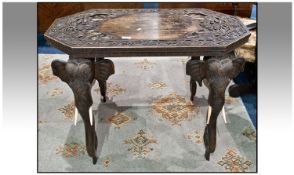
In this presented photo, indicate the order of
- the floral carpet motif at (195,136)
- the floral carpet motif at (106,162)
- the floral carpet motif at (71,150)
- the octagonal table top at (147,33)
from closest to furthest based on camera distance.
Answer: the octagonal table top at (147,33) → the floral carpet motif at (106,162) → the floral carpet motif at (71,150) → the floral carpet motif at (195,136)

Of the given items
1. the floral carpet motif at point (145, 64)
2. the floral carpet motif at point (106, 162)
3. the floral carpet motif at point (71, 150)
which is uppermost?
the floral carpet motif at point (145, 64)

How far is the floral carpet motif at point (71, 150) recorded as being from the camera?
2.25 m

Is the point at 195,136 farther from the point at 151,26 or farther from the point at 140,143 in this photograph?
the point at 151,26

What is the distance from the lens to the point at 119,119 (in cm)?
260

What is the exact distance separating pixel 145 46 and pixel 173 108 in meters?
0.96

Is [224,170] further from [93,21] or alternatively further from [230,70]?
[93,21]

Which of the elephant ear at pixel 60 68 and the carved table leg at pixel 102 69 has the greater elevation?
the elephant ear at pixel 60 68

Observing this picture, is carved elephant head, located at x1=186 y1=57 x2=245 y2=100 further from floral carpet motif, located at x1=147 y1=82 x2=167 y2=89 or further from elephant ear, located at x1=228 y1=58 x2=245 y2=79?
floral carpet motif, located at x1=147 y1=82 x2=167 y2=89

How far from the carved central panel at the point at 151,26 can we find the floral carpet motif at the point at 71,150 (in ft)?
2.35

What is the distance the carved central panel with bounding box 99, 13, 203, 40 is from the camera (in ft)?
6.68

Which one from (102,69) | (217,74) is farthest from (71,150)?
(217,74)

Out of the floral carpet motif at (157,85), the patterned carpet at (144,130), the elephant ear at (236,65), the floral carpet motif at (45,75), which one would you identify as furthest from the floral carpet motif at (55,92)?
the elephant ear at (236,65)

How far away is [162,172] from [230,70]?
0.68 m

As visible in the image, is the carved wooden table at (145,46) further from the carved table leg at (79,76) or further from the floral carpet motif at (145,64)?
the floral carpet motif at (145,64)
